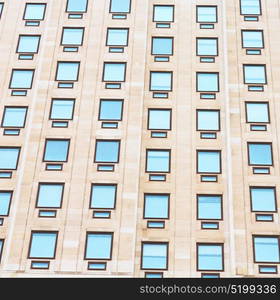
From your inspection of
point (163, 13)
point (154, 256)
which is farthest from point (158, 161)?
point (163, 13)

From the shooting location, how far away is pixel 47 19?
3688 cm

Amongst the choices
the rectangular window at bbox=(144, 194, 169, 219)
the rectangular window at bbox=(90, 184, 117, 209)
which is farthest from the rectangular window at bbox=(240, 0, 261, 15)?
the rectangular window at bbox=(90, 184, 117, 209)

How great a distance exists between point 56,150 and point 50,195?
2835 millimetres

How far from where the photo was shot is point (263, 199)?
1155 inches

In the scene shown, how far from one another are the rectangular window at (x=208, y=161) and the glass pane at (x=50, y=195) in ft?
25.4

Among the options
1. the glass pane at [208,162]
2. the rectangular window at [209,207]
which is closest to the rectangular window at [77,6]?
the glass pane at [208,162]

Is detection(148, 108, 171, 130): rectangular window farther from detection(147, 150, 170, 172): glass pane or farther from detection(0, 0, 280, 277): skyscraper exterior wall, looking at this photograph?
detection(147, 150, 170, 172): glass pane

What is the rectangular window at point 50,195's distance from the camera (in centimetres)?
2923

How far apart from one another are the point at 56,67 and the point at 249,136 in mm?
12663

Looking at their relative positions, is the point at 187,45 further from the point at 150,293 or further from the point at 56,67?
the point at 150,293

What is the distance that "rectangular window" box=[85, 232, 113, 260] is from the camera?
2769cm

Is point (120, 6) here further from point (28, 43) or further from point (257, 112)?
point (257, 112)

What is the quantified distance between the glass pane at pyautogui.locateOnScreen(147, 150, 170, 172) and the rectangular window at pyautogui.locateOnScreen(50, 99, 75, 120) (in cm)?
526

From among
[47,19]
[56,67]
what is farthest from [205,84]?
[47,19]
